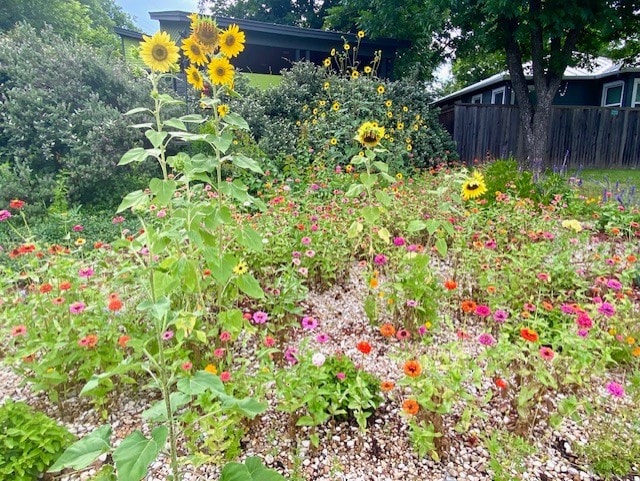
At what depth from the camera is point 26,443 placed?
116cm

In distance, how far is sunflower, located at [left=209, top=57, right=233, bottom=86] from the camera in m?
1.57

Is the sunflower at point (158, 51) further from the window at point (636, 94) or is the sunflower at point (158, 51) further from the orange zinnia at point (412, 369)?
the window at point (636, 94)

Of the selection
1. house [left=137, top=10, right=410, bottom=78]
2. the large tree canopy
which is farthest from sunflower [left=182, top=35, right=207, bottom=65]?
the large tree canopy

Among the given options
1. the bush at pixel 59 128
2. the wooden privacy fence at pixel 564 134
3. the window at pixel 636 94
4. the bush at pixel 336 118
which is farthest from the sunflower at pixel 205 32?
the window at pixel 636 94

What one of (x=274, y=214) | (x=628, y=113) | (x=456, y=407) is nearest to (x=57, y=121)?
(x=274, y=214)

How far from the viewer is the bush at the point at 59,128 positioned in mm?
4961

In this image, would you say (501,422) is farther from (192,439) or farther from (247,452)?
(192,439)

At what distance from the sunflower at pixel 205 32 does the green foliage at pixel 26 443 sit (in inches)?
55.5

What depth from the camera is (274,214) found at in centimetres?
301

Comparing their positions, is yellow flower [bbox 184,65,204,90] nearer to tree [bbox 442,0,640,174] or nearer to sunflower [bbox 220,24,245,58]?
sunflower [bbox 220,24,245,58]

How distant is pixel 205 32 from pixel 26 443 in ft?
4.92

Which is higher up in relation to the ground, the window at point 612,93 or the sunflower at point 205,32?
the window at point 612,93

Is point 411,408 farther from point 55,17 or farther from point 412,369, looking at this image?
point 55,17

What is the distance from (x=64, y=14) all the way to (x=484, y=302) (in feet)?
76.0
